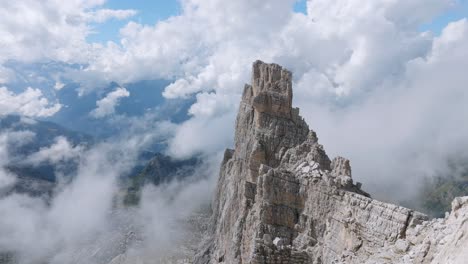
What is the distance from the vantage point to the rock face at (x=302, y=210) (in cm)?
3884

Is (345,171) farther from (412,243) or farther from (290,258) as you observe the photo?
(412,243)

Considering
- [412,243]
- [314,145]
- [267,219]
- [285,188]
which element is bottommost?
[412,243]

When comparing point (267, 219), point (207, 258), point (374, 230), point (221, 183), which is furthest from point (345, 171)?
point (207, 258)

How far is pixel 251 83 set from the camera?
107 metres

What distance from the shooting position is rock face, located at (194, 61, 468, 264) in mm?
38844

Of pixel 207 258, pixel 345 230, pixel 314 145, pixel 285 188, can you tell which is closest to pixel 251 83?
pixel 314 145

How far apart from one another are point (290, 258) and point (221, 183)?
311ft

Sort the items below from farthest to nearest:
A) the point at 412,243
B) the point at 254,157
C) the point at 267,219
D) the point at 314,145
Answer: the point at 254,157, the point at 314,145, the point at 267,219, the point at 412,243

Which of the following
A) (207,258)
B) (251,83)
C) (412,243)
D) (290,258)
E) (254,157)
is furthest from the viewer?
(207,258)

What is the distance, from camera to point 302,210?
209 ft

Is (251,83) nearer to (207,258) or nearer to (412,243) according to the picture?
(412,243)

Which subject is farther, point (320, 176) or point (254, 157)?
point (254, 157)

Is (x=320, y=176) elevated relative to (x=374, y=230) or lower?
elevated

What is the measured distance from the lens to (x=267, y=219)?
65.8 m
